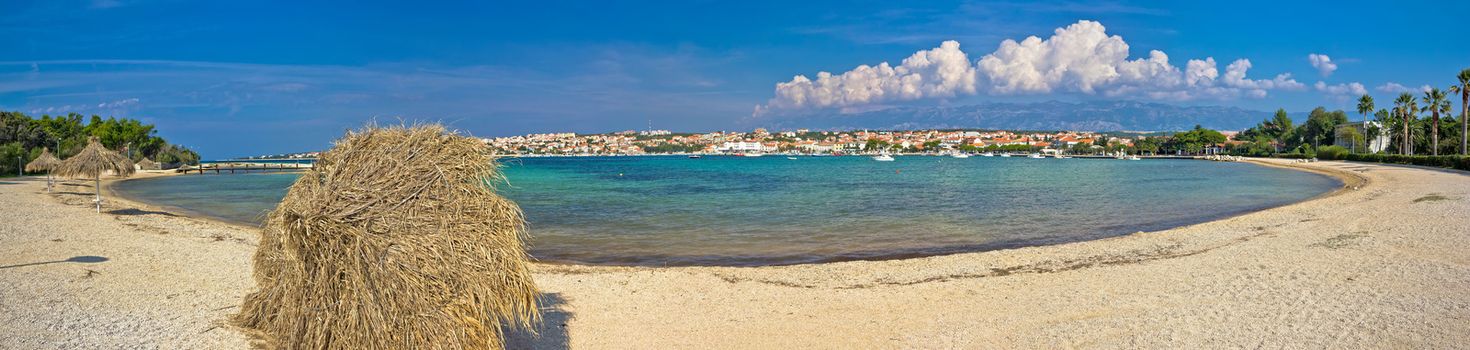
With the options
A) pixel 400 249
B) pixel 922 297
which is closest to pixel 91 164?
pixel 400 249

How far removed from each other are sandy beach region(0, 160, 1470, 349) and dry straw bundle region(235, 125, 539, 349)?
6.98ft

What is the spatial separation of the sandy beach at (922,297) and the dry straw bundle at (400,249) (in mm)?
2128

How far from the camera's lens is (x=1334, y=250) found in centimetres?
1141

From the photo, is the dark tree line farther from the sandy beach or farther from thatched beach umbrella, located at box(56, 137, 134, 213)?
the sandy beach

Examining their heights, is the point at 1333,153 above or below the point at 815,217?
above

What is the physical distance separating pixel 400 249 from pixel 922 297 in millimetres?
6195

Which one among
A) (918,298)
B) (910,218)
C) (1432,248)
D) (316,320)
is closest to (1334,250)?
(1432,248)

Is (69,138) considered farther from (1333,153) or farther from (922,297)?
(1333,153)

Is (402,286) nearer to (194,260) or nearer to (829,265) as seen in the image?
(829,265)

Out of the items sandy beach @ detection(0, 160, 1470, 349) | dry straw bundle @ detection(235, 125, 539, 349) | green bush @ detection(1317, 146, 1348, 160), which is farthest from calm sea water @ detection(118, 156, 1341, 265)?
green bush @ detection(1317, 146, 1348, 160)

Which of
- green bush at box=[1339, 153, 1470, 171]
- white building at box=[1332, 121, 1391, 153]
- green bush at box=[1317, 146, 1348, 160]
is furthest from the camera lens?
white building at box=[1332, 121, 1391, 153]

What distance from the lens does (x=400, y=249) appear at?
4.48m

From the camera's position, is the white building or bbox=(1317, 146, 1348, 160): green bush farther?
the white building

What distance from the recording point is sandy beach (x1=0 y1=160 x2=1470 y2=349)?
265 inches
